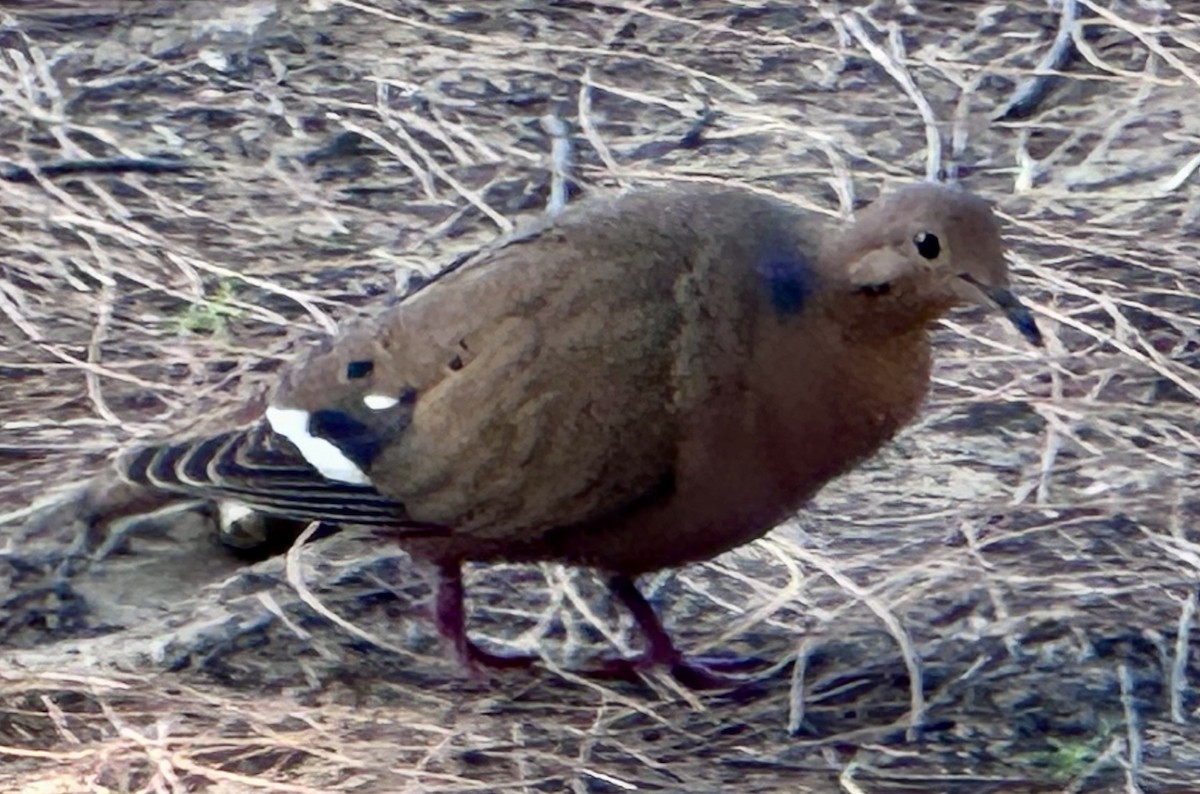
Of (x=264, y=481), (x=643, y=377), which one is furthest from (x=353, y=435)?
(x=643, y=377)

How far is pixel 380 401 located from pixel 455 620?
0.43 m

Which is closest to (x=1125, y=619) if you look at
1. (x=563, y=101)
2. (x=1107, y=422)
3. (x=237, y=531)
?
(x=1107, y=422)

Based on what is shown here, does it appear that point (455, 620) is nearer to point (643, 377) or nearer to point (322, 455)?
point (322, 455)

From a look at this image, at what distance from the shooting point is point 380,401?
12.3ft

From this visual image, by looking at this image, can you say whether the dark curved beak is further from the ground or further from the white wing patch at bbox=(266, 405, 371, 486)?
the white wing patch at bbox=(266, 405, 371, 486)

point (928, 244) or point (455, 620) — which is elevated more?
point (928, 244)

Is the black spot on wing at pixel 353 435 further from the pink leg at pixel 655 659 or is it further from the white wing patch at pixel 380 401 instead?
the pink leg at pixel 655 659

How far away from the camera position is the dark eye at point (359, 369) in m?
3.78

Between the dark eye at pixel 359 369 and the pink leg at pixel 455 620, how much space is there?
14.6 inches

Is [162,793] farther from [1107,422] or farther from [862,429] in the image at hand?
[1107,422]

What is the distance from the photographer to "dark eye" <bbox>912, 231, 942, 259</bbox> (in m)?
3.48

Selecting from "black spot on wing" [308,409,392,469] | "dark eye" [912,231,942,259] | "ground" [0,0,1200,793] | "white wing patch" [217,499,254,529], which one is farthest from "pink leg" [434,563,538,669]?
"dark eye" [912,231,942,259]

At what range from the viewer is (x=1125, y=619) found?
13.1 ft

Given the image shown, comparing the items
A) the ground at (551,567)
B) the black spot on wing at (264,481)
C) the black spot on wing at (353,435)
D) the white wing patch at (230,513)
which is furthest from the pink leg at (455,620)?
the white wing patch at (230,513)
